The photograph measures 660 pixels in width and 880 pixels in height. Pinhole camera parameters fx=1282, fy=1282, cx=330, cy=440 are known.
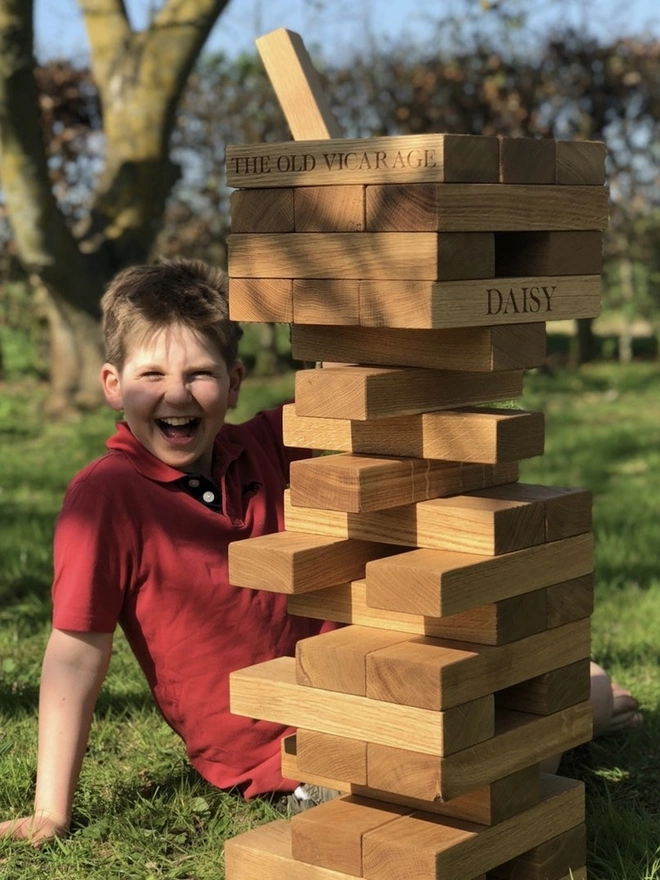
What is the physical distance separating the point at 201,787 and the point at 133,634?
435 mm

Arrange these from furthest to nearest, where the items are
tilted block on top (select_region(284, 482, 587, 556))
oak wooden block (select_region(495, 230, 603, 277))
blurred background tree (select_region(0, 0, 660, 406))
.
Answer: blurred background tree (select_region(0, 0, 660, 406)) → oak wooden block (select_region(495, 230, 603, 277)) → tilted block on top (select_region(284, 482, 587, 556))

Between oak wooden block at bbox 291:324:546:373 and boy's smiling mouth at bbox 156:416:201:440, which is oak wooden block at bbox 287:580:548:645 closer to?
oak wooden block at bbox 291:324:546:373

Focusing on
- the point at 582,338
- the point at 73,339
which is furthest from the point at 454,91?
the point at 73,339

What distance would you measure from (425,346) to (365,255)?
8.7 inches

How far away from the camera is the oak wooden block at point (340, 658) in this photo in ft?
7.55

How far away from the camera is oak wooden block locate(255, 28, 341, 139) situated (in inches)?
119

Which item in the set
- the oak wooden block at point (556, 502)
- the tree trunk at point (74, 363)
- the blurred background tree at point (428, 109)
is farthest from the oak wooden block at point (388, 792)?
the blurred background tree at point (428, 109)

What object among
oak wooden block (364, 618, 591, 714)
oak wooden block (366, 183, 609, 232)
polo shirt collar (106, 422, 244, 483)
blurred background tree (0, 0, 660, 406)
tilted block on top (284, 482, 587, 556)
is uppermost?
blurred background tree (0, 0, 660, 406)

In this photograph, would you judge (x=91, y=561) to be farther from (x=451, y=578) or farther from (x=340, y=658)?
(x=451, y=578)

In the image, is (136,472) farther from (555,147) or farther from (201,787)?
(555,147)

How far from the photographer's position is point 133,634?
119 inches

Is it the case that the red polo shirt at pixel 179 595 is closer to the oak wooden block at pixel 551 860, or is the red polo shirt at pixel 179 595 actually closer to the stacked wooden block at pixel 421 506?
the stacked wooden block at pixel 421 506

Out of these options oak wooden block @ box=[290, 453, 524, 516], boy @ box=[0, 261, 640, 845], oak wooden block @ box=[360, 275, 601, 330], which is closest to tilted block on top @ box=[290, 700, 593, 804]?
oak wooden block @ box=[290, 453, 524, 516]

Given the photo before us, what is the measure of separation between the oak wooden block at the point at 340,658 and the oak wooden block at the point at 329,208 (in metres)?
0.75
